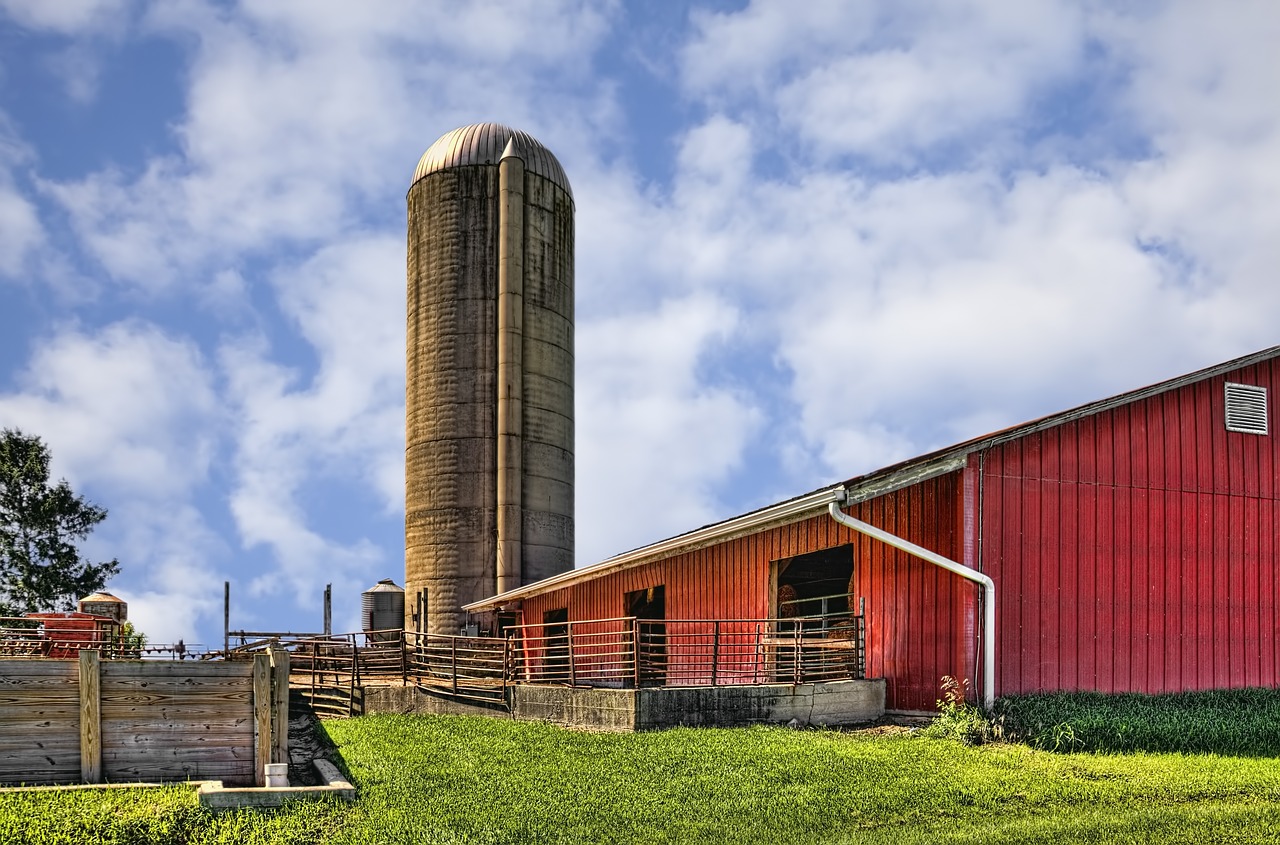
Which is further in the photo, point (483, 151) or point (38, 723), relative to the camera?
point (483, 151)

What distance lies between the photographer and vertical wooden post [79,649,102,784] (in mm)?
12984

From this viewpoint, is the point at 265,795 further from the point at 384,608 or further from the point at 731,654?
the point at 384,608

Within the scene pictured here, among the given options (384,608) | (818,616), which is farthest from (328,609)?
(818,616)

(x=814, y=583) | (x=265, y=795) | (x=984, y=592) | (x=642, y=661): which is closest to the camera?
(x=265, y=795)

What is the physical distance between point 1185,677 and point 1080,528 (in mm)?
2850

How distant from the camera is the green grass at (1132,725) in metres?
13.4

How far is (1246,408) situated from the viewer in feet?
57.0

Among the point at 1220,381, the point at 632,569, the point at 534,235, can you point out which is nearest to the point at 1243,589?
the point at 1220,381

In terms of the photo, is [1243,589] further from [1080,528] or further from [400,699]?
[400,699]

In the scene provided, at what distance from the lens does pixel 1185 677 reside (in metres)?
16.5

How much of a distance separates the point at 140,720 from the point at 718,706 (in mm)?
6910

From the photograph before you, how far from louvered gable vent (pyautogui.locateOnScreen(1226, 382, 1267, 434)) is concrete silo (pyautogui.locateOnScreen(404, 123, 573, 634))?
1842 centimetres

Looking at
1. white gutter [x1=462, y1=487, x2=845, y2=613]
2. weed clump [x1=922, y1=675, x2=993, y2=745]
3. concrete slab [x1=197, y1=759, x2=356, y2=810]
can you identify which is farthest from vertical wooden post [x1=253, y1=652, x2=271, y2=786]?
weed clump [x1=922, y1=675, x2=993, y2=745]

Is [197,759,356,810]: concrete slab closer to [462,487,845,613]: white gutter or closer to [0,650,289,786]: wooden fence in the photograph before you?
[0,650,289,786]: wooden fence
